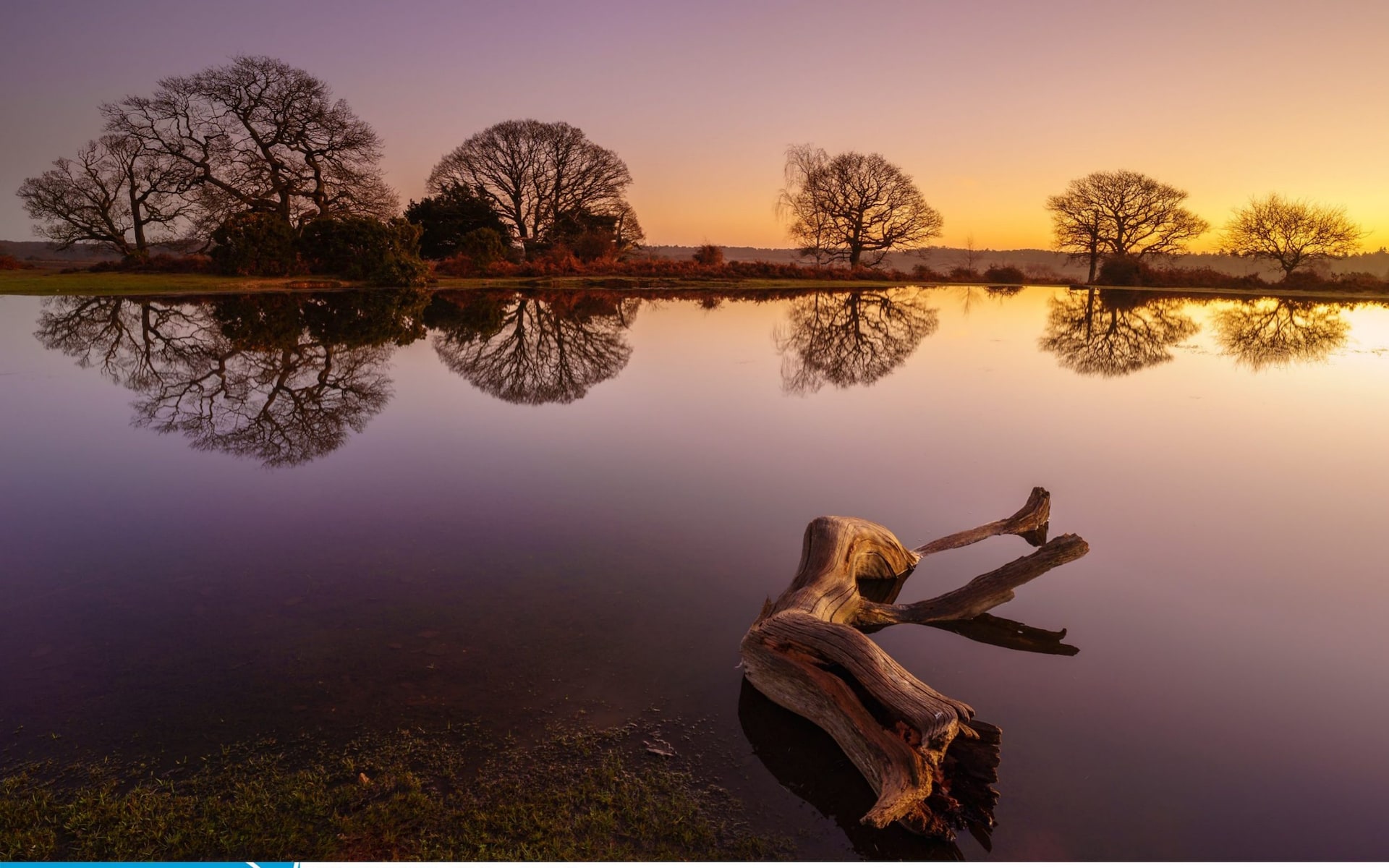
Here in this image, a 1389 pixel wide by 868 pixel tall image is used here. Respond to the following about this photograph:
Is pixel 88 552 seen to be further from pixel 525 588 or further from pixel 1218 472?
pixel 1218 472

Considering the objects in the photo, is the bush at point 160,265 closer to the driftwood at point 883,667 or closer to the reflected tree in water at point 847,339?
the reflected tree in water at point 847,339

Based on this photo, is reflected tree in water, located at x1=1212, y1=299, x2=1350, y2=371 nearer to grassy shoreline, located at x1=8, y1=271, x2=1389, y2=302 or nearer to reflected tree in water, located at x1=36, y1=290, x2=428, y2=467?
grassy shoreline, located at x1=8, y1=271, x2=1389, y2=302

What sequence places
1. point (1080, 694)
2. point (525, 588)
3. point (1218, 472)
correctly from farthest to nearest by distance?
1. point (1218, 472)
2. point (525, 588)
3. point (1080, 694)

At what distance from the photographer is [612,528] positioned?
6.67 m

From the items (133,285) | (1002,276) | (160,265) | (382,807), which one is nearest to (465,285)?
(133,285)

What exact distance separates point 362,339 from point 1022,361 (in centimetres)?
1610

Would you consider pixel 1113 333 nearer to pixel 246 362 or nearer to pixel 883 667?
pixel 883 667

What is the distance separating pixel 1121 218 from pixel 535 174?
43.0m

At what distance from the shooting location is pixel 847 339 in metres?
20.6

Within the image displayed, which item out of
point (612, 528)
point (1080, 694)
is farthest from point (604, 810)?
point (612, 528)

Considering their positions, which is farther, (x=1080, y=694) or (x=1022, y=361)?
(x=1022, y=361)

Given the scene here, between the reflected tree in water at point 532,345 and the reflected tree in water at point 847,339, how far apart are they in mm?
4061

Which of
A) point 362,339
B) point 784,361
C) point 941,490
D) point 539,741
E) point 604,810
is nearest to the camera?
point 604,810

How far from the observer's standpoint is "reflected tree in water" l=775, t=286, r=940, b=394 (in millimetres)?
15141
